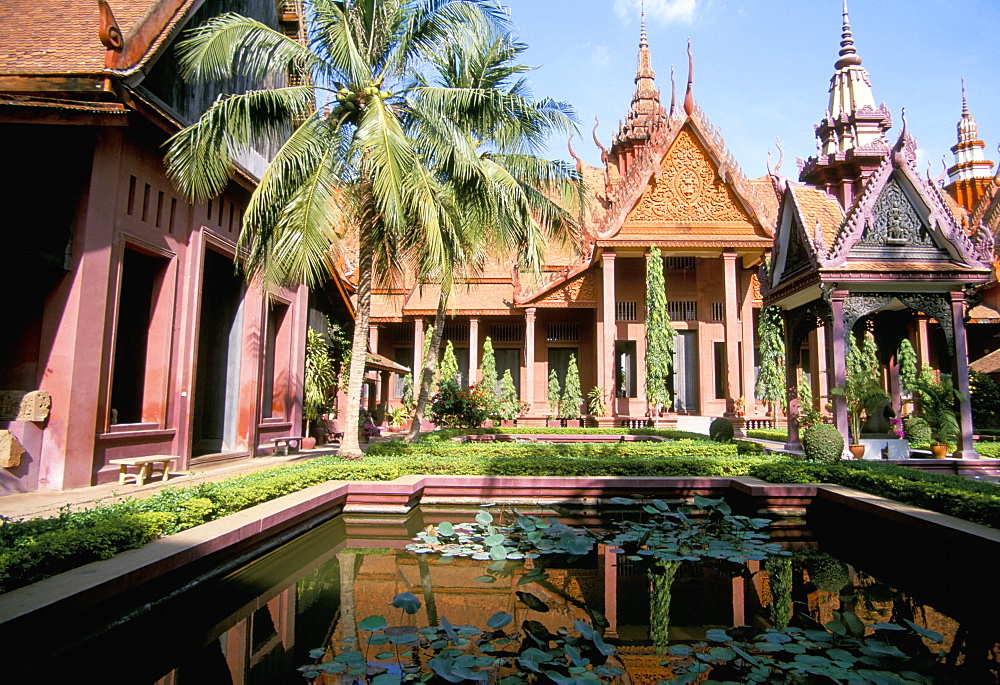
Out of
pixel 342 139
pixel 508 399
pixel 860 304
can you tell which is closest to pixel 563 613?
pixel 342 139

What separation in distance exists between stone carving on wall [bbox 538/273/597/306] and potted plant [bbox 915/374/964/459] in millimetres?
10758

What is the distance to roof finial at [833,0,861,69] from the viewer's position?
18.8 metres

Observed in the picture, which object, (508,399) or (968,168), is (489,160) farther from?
(968,168)

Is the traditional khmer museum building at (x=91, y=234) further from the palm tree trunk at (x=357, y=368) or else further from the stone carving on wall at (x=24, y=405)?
the palm tree trunk at (x=357, y=368)

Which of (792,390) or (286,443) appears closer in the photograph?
(792,390)

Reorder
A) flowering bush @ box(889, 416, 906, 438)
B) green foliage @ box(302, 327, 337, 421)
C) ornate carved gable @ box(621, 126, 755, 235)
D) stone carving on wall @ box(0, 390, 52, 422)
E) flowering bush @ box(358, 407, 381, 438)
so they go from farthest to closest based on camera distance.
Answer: ornate carved gable @ box(621, 126, 755, 235)
flowering bush @ box(358, 407, 381, 438)
green foliage @ box(302, 327, 337, 421)
flowering bush @ box(889, 416, 906, 438)
stone carving on wall @ box(0, 390, 52, 422)

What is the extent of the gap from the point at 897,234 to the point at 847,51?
11.6 m

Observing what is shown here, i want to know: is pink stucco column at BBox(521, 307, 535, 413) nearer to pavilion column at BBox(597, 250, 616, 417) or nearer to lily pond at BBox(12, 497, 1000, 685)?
pavilion column at BBox(597, 250, 616, 417)

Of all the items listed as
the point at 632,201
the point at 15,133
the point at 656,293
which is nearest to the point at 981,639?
the point at 15,133

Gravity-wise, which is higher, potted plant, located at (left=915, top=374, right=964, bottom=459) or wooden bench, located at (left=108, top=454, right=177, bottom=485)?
potted plant, located at (left=915, top=374, right=964, bottom=459)

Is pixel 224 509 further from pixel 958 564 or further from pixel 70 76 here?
pixel 958 564

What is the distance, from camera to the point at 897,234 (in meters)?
10.3

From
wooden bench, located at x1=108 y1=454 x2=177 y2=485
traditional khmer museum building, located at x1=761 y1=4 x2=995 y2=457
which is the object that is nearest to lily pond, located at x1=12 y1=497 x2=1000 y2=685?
wooden bench, located at x1=108 y1=454 x2=177 y2=485

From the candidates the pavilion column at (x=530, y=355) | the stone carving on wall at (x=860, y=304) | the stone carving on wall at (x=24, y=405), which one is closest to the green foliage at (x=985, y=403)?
the stone carving on wall at (x=860, y=304)
